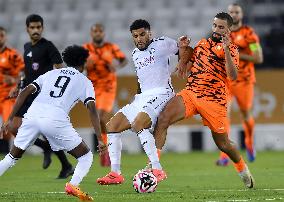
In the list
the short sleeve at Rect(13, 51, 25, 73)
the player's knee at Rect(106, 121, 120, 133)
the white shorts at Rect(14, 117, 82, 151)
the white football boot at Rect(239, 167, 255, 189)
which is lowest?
the white football boot at Rect(239, 167, 255, 189)

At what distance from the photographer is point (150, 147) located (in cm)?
947

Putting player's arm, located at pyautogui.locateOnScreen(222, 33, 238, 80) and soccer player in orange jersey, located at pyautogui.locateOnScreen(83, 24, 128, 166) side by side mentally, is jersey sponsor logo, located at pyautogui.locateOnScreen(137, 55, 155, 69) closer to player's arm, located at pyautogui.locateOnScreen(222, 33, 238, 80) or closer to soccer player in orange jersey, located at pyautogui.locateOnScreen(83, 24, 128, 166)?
player's arm, located at pyautogui.locateOnScreen(222, 33, 238, 80)

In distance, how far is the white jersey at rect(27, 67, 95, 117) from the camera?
840 centimetres

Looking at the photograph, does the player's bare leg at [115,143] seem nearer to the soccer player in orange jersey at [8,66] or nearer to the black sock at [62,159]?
the black sock at [62,159]

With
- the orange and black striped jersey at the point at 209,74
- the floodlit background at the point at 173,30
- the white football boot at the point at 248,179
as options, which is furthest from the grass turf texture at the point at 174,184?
the floodlit background at the point at 173,30

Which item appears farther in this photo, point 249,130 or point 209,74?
point 249,130

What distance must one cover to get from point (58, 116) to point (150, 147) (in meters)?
1.50

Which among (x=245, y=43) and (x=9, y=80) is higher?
(x=245, y=43)

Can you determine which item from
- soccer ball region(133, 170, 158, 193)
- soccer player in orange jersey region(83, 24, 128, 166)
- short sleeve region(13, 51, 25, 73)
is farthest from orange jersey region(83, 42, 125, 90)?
soccer ball region(133, 170, 158, 193)

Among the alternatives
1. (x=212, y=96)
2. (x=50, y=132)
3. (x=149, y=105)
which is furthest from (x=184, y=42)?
(x=50, y=132)

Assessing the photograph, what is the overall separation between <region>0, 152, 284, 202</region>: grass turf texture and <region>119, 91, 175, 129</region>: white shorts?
32.5 inches

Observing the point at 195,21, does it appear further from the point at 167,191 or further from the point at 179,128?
the point at 167,191

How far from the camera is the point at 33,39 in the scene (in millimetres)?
11398

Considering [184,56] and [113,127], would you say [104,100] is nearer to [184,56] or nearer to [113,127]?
[113,127]
